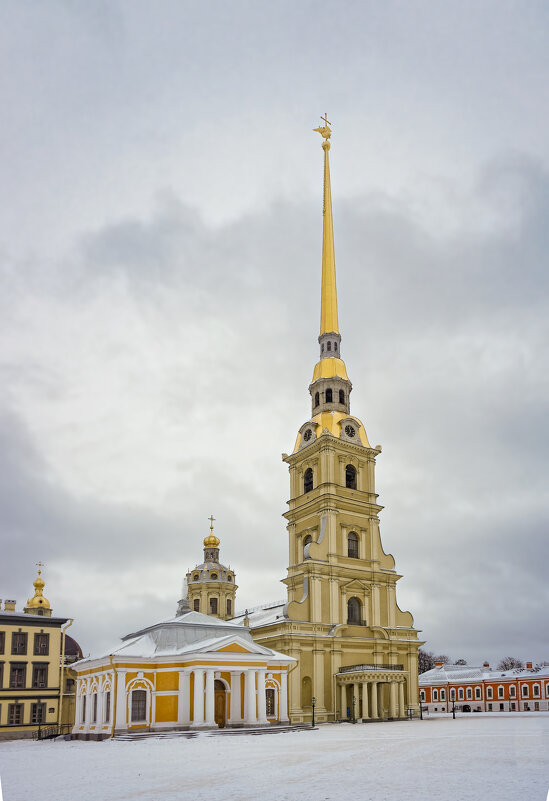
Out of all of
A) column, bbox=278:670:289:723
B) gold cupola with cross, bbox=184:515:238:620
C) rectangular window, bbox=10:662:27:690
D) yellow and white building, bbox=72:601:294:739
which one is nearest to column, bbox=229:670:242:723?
yellow and white building, bbox=72:601:294:739

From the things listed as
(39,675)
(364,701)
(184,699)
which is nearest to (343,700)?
(364,701)

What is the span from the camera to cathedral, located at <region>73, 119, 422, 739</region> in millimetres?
40281

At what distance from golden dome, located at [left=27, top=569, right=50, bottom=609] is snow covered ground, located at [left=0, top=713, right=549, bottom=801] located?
43.7 m

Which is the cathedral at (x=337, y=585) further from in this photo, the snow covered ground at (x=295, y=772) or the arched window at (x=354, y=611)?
the snow covered ground at (x=295, y=772)

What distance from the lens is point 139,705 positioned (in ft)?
131

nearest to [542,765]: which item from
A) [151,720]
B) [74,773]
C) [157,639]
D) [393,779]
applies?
[393,779]

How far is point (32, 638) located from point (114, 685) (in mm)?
13616

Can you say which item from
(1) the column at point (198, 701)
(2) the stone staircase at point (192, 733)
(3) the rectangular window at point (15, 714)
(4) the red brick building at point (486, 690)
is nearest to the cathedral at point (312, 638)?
(1) the column at point (198, 701)

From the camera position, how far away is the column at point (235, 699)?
134 feet

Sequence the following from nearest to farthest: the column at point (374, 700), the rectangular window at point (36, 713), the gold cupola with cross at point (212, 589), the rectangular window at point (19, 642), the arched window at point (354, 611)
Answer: the rectangular window at point (36, 713) → the rectangular window at point (19, 642) → the column at point (374, 700) → the arched window at point (354, 611) → the gold cupola with cross at point (212, 589)

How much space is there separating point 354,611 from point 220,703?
19132mm

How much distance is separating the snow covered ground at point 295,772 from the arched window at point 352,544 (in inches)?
1299

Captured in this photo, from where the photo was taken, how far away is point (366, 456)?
64500mm

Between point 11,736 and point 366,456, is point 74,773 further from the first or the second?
point 366,456
